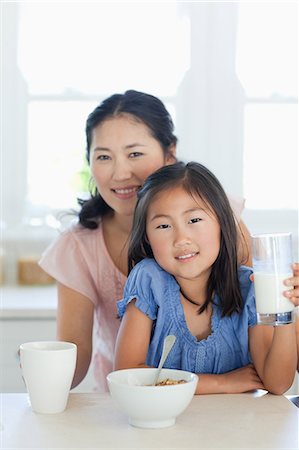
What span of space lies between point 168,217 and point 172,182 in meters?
0.10

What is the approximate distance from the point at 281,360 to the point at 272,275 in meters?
0.22

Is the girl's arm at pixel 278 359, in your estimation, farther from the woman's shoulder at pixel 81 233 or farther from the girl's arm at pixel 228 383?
the woman's shoulder at pixel 81 233

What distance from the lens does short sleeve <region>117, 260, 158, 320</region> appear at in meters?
1.79

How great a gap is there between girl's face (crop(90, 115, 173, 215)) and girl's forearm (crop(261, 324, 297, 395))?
654 millimetres

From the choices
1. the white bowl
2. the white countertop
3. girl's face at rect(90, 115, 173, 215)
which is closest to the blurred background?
the white countertop

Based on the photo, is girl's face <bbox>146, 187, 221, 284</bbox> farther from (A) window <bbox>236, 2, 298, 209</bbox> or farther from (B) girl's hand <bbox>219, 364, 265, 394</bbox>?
(A) window <bbox>236, 2, 298, 209</bbox>

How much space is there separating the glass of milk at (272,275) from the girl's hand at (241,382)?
0.16 meters

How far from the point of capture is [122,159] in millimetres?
2137

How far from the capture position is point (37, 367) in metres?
1.46

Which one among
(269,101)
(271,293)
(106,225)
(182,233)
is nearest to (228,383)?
(271,293)

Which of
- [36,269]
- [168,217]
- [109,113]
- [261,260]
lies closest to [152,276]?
[168,217]

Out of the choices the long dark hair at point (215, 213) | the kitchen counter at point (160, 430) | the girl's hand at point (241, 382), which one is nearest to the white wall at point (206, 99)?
the long dark hair at point (215, 213)

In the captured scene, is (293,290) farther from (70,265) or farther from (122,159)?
(70,265)

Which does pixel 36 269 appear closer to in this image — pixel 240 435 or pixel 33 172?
pixel 33 172
